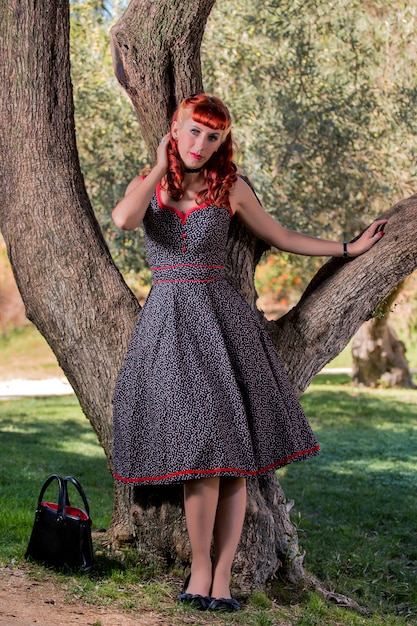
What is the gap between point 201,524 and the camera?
11.8 ft

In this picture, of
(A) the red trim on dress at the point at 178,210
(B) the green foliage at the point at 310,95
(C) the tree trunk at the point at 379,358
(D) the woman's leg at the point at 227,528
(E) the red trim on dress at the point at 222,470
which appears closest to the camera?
(E) the red trim on dress at the point at 222,470

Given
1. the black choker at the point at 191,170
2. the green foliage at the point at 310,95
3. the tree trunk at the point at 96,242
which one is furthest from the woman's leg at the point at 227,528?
the green foliage at the point at 310,95

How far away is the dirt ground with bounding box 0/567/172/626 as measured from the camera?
10.9ft

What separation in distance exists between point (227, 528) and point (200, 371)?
A: 0.64m

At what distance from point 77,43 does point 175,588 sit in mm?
7056

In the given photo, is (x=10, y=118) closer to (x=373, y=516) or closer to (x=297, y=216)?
(x=373, y=516)

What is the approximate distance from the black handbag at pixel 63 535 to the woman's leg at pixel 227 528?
53 centimetres

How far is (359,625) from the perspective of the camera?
3.86 m

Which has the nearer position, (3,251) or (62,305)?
(62,305)

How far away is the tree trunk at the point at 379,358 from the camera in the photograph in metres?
14.1

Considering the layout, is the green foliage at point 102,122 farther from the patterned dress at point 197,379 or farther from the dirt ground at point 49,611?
the dirt ground at point 49,611

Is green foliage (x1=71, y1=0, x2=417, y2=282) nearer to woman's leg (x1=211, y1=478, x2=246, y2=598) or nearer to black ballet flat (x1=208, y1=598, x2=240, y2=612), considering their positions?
woman's leg (x1=211, y1=478, x2=246, y2=598)

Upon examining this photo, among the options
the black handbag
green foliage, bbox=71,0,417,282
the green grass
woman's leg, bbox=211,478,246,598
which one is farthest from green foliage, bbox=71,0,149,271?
woman's leg, bbox=211,478,246,598

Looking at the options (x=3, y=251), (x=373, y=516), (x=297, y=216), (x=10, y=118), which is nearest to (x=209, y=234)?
(x=10, y=118)
